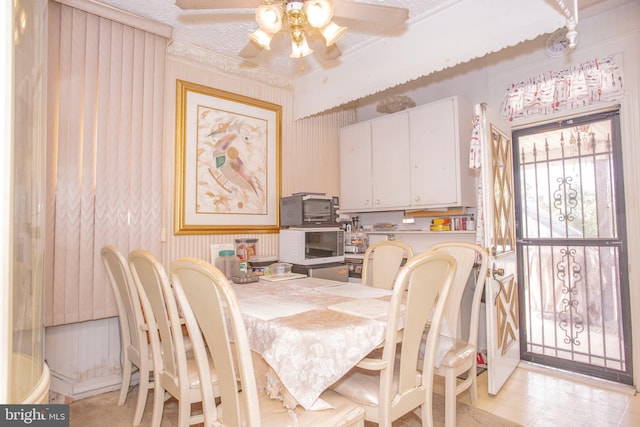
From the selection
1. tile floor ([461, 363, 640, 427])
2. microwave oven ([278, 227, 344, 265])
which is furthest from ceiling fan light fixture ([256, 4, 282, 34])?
tile floor ([461, 363, 640, 427])

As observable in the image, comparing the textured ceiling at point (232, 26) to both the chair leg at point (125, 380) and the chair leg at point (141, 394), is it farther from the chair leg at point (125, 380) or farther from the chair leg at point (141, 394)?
the chair leg at point (125, 380)

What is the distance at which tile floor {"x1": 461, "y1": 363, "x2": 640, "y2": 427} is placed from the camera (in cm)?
214

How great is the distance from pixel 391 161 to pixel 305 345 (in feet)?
8.94

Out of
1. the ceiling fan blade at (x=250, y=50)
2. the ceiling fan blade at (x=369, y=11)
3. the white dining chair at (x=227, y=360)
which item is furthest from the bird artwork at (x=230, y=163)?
the white dining chair at (x=227, y=360)

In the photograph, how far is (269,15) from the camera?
174cm

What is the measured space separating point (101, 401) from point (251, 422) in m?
1.90

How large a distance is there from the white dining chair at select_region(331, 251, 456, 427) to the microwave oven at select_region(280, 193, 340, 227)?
1.80 metres

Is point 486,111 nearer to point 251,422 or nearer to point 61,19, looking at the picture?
point 251,422

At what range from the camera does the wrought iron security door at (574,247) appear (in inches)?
110

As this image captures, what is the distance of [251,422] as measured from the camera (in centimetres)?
111

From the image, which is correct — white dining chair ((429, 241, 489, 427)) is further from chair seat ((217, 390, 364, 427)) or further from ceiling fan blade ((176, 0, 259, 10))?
ceiling fan blade ((176, 0, 259, 10))

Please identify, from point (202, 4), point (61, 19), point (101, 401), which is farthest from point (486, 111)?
point (101, 401)

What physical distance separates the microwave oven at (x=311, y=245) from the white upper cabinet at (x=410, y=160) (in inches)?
27.7

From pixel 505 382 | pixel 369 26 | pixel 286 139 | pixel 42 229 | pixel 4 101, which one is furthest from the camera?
pixel 286 139
